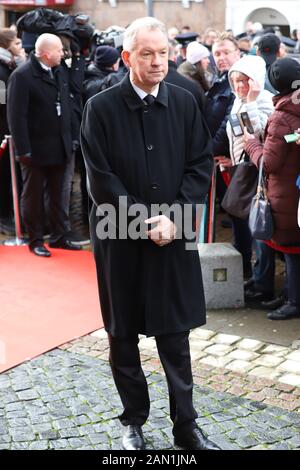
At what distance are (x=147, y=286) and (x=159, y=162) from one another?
0.60 meters

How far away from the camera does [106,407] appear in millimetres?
4508

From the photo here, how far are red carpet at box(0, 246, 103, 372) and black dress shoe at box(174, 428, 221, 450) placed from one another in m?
1.59

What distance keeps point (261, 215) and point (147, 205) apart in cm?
224

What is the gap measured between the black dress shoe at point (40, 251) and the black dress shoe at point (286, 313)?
263 cm

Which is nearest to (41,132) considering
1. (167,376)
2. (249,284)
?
(249,284)

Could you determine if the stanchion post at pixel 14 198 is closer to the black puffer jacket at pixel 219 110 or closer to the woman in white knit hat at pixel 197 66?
the woman in white knit hat at pixel 197 66

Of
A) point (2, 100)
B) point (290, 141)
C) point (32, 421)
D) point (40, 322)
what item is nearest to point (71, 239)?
point (2, 100)

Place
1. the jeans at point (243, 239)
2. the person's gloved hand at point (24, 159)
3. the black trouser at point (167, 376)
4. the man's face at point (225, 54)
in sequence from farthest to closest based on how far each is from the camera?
the person's gloved hand at point (24, 159)
the man's face at point (225, 54)
the jeans at point (243, 239)
the black trouser at point (167, 376)

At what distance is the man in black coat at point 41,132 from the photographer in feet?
A: 25.0

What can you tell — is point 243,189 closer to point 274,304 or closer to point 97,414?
point 274,304

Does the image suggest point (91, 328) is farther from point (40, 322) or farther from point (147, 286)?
point (147, 286)

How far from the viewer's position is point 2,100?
828 centimetres

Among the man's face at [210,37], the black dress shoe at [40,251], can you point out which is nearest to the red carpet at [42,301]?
the black dress shoe at [40,251]

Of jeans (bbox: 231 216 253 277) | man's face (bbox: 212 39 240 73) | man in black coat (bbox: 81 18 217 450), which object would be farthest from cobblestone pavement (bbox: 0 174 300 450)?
man's face (bbox: 212 39 240 73)
